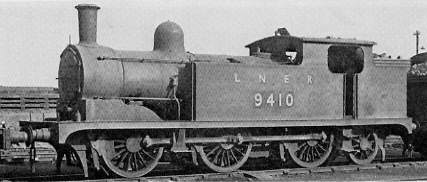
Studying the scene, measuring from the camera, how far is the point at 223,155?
11.5 meters

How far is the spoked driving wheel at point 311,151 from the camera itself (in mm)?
12172

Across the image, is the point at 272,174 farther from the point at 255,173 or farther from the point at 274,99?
the point at 274,99

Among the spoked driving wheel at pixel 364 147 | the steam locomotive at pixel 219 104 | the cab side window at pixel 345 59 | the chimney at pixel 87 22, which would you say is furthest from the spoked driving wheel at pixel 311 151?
the chimney at pixel 87 22

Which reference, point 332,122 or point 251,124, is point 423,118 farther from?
point 251,124

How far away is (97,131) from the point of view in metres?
10.3

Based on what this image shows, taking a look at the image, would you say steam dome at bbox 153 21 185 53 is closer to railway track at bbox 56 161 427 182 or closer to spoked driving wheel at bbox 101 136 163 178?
spoked driving wheel at bbox 101 136 163 178

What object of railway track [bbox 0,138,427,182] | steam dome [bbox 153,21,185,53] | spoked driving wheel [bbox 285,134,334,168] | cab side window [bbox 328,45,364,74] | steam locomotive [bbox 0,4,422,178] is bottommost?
railway track [bbox 0,138,427,182]

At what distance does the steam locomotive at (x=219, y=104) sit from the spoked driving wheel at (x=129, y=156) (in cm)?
2

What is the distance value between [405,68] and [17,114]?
36.0ft

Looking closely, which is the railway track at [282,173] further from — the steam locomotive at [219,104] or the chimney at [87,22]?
the chimney at [87,22]

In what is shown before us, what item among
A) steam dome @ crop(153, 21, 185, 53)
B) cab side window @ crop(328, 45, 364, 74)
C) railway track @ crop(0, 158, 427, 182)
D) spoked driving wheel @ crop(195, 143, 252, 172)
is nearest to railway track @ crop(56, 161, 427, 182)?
railway track @ crop(0, 158, 427, 182)

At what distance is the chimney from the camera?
10.9m

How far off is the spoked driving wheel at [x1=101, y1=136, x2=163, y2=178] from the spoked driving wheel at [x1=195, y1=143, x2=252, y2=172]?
936mm

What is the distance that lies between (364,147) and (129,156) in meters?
5.31
